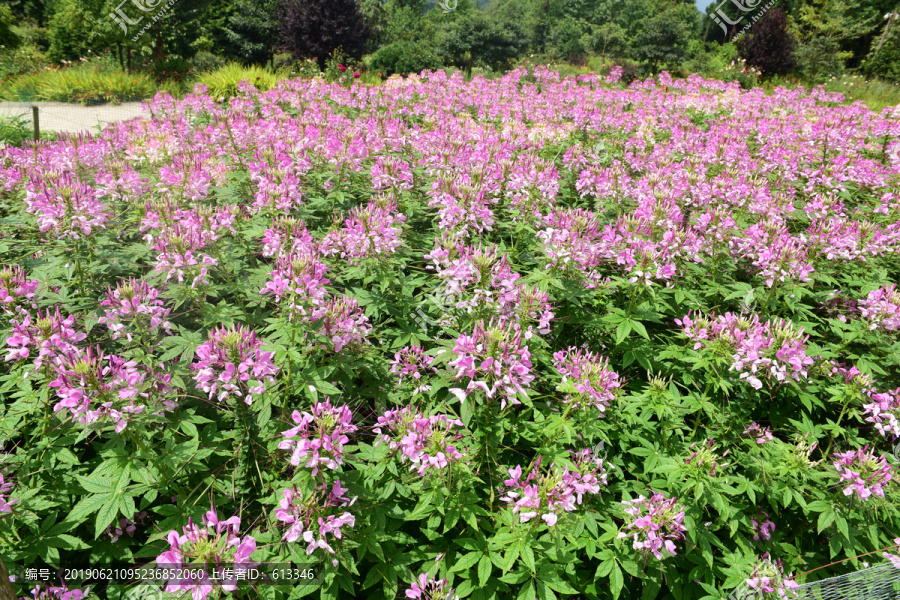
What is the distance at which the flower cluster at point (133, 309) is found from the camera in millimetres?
2617

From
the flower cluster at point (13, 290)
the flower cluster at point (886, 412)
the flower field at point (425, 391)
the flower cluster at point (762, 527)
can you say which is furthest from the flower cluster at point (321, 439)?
the flower cluster at point (886, 412)

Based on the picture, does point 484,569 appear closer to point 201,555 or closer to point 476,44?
point 201,555

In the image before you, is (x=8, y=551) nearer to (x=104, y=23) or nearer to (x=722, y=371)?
(x=722, y=371)

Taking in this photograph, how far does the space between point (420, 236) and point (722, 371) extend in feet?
9.24

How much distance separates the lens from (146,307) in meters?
2.66

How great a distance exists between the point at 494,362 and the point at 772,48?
1245 inches

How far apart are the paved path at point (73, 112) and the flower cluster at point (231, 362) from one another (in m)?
13.6

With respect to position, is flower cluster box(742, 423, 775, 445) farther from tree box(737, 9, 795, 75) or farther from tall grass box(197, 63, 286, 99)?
tree box(737, 9, 795, 75)

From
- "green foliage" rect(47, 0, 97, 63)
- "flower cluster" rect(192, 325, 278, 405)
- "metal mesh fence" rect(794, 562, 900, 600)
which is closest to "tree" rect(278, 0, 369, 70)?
"green foliage" rect(47, 0, 97, 63)

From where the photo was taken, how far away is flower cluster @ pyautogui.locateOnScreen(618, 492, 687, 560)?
97.8 inches

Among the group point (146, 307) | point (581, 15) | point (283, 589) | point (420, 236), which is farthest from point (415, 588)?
point (581, 15)

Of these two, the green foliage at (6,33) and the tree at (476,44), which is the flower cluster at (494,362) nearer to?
the green foliage at (6,33)

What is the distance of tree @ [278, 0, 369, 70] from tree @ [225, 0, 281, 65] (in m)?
2.57

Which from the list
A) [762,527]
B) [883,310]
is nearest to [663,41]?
[883,310]
